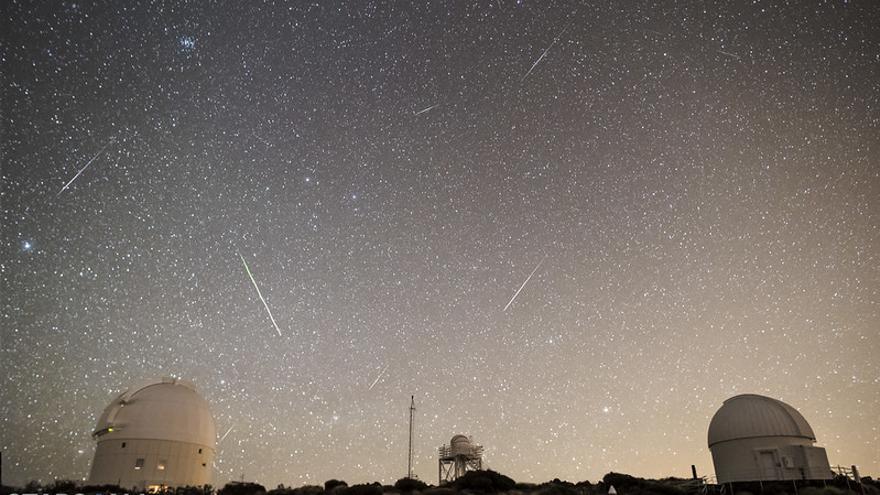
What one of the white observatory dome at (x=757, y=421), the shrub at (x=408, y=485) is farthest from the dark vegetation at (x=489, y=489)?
the white observatory dome at (x=757, y=421)

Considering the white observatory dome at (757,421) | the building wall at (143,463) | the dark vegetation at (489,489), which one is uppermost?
the white observatory dome at (757,421)

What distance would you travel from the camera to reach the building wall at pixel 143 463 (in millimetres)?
29344

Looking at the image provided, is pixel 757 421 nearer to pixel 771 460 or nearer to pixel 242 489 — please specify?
pixel 771 460

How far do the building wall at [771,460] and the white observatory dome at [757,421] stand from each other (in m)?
0.33

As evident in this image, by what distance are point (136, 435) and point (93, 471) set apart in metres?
3.21

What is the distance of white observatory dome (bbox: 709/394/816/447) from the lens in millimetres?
29203

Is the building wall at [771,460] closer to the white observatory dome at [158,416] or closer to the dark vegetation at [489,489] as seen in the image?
the dark vegetation at [489,489]

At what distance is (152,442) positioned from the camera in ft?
99.3

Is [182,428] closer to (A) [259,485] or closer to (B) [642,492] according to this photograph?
(A) [259,485]

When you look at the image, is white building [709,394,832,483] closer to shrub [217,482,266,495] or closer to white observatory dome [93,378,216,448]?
shrub [217,482,266,495]

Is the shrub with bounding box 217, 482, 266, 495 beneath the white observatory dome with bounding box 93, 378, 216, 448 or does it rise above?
beneath

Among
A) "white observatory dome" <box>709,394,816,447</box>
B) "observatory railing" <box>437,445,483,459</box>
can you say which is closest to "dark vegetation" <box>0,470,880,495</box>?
"white observatory dome" <box>709,394,816,447</box>

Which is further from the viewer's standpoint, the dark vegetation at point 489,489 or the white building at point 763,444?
the white building at point 763,444

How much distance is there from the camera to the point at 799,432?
29.1m
